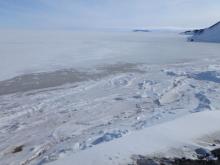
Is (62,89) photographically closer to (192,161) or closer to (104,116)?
(104,116)

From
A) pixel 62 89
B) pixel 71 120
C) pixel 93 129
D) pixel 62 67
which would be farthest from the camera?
pixel 62 67

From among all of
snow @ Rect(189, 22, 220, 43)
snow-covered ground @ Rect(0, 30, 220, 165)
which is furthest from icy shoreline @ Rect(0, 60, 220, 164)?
snow @ Rect(189, 22, 220, 43)

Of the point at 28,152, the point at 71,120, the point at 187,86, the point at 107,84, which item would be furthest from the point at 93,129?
the point at 187,86

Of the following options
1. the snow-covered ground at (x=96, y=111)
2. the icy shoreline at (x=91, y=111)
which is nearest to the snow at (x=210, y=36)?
the snow-covered ground at (x=96, y=111)

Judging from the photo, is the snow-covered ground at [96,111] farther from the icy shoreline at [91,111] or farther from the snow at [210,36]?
the snow at [210,36]

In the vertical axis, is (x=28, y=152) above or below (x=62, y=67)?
below

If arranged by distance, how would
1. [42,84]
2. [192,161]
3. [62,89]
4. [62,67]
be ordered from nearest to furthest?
[192,161] < [62,89] < [42,84] < [62,67]

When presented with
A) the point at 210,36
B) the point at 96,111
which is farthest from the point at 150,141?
the point at 210,36

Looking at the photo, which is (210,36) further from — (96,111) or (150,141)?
(150,141)
